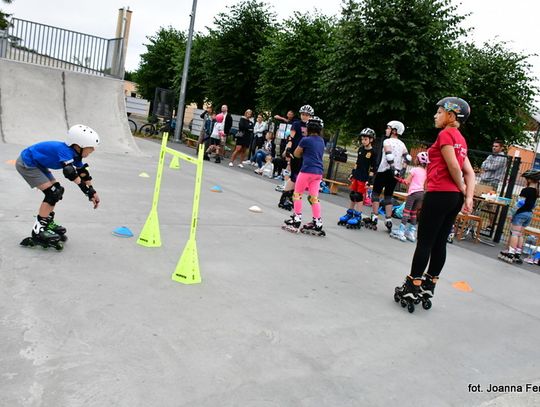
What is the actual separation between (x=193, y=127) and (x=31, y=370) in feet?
82.2

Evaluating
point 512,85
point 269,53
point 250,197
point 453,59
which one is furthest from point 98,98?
point 512,85

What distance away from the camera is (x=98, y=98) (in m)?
15.0

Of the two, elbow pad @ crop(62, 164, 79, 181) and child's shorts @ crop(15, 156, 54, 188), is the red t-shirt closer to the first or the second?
elbow pad @ crop(62, 164, 79, 181)

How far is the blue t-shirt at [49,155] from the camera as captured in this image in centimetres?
452

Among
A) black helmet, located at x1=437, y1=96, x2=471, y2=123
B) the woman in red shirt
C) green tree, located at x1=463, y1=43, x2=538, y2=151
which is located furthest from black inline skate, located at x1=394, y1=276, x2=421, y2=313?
green tree, located at x1=463, y1=43, x2=538, y2=151

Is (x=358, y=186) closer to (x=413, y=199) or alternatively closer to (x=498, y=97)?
(x=413, y=199)

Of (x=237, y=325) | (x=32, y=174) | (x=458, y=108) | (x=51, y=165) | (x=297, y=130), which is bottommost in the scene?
(x=237, y=325)

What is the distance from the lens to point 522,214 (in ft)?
26.6

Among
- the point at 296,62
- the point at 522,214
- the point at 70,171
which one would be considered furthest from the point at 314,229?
the point at 296,62

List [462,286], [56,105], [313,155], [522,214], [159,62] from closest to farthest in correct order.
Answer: [462,286], [313,155], [522,214], [56,105], [159,62]

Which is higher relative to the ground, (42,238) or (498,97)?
(498,97)

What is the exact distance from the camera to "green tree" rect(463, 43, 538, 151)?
17547 millimetres

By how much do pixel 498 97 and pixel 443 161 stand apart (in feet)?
50.1

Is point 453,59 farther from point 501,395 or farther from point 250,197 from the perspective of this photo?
point 501,395
